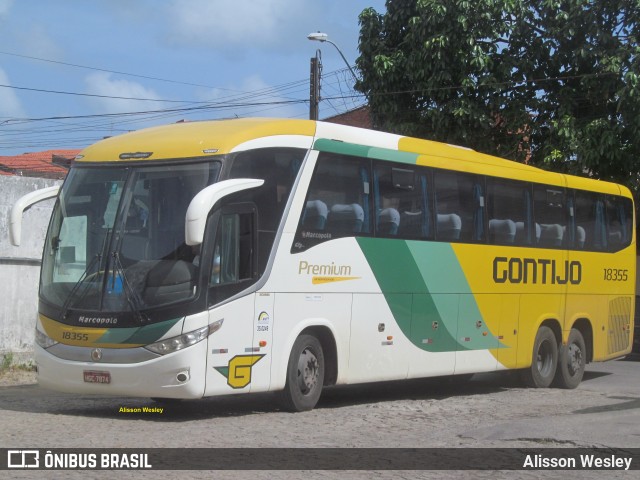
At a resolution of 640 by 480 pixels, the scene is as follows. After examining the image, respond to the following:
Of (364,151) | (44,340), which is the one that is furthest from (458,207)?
(44,340)

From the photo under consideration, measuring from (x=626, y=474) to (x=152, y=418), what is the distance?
17.1ft

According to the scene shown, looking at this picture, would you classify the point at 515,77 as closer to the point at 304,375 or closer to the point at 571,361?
the point at 571,361

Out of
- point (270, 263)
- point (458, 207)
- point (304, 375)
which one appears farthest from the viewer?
point (458, 207)

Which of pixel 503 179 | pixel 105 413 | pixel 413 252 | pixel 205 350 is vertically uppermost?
pixel 503 179

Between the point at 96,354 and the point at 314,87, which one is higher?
the point at 314,87

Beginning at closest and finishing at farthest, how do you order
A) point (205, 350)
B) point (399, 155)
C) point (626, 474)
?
point (626, 474)
point (205, 350)
point (399, 155)

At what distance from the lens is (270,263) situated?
11.2m

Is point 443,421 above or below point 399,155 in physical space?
below

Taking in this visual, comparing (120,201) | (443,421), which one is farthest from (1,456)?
(443,421)

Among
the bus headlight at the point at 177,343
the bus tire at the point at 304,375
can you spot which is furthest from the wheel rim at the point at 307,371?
the bus headlight at the point at 177,343

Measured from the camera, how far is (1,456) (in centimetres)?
805

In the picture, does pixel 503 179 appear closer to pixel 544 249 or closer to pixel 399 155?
pixel 544 249

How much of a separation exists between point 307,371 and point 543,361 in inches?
243

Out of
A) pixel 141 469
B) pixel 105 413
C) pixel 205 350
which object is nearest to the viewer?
pixel 141 469
